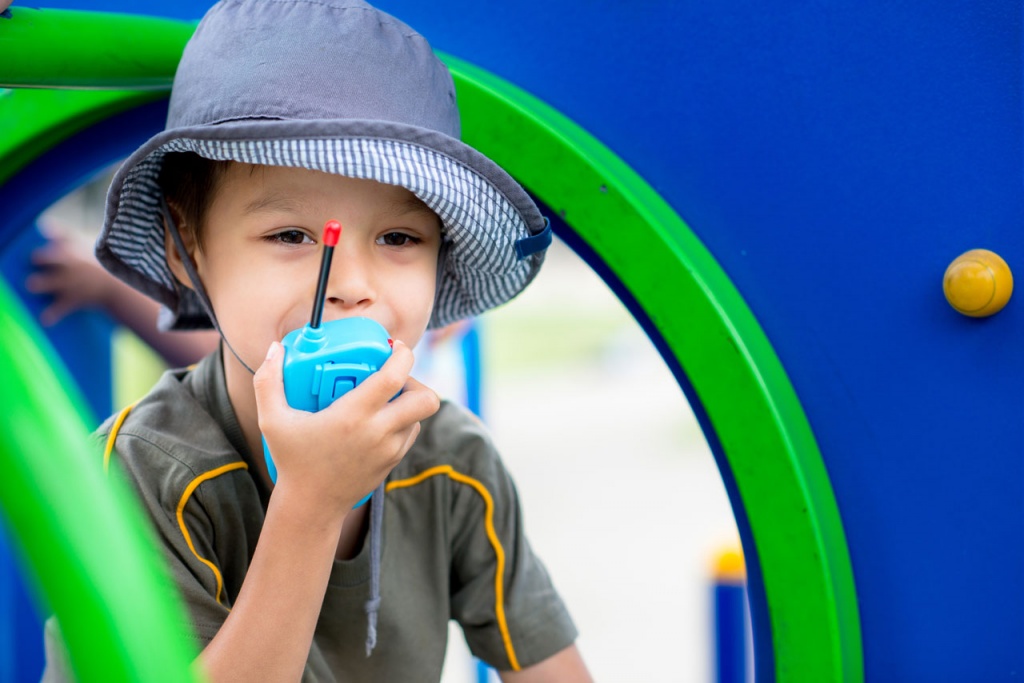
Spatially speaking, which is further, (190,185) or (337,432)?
(190,185)

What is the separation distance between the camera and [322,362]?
70 centimetres

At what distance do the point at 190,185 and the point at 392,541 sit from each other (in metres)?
0.38

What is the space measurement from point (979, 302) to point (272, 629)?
575mm

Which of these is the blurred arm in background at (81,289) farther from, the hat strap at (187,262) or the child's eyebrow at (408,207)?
the child's eyebrow at (408,207)

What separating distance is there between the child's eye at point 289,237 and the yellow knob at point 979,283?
1.65 ft

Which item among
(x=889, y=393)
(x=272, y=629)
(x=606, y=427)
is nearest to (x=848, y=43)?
(x=889, y=393)

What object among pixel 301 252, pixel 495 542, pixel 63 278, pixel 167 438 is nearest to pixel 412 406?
pixel 301 252

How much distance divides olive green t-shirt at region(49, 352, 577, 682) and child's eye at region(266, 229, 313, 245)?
200 mm

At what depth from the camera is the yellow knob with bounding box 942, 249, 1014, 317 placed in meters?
0.79

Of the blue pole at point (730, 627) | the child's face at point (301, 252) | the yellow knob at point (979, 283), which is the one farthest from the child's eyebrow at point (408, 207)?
the blue pole at point (730, 627)

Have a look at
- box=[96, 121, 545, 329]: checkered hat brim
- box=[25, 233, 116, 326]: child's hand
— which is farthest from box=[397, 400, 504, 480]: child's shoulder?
box=[25, 233, 116, 326]: child's hand

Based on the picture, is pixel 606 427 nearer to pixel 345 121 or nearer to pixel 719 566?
pixel 719 566

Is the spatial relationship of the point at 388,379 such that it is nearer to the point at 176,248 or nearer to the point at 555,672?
the point at 176,248

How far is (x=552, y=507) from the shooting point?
4.15 m
